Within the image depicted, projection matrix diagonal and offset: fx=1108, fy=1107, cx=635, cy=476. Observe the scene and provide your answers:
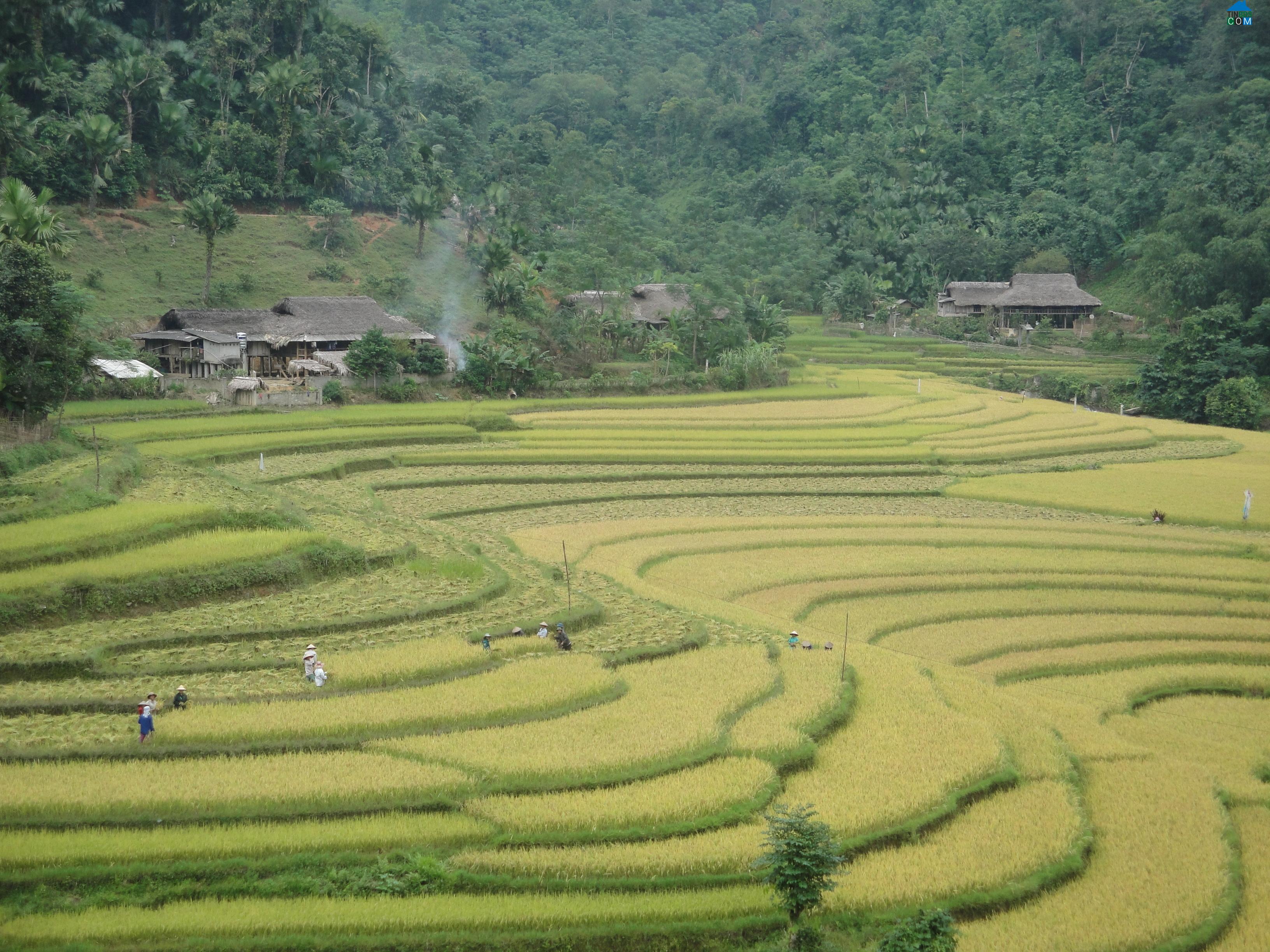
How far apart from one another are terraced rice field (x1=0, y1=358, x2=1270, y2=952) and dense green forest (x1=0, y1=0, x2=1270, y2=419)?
83.4ft

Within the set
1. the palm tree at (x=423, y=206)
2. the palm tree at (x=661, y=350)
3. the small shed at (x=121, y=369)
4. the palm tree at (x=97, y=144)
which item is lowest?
the small shed at (x=121, y=369)

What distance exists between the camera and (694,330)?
47.5 meters

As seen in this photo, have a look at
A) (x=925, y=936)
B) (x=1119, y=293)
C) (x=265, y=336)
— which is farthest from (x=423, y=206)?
(x=925, y=936)

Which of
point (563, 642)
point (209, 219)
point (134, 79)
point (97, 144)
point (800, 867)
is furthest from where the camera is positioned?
point (134, 79)

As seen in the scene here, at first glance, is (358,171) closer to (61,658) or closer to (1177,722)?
(61,658)

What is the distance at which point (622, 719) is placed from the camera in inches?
489

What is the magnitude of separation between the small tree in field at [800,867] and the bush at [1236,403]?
131 ft

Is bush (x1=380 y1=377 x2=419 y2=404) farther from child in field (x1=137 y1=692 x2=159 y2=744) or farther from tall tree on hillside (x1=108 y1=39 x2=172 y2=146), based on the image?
child in field (x1=137 y1=692 x2=159 y2=744)

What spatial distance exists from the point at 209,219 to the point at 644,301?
2024cm

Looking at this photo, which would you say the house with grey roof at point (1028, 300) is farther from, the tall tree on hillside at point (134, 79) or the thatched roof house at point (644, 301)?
the tall tree on hillside at point (134, 79)

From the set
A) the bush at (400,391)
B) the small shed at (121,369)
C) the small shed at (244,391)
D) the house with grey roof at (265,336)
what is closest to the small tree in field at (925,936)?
the small shed at (244,391)

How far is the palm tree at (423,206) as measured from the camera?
162 feet

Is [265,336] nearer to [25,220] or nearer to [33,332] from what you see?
[25,220]

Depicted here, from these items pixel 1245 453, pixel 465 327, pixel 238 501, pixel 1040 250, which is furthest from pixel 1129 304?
pixel 238 501
